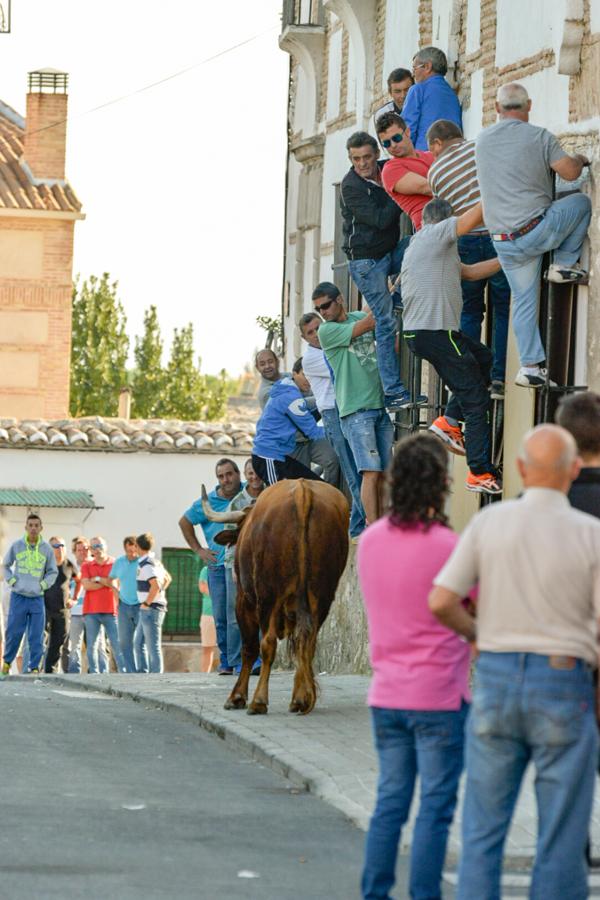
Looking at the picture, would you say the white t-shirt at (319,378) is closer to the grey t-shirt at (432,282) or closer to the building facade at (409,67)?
the building facade at (409,67)

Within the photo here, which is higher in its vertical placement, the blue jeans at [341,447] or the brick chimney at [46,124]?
the brick chimney at [46,124]

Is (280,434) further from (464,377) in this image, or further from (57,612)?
(57,612)

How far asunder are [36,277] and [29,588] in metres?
28.3

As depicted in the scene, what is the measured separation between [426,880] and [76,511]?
96.6 ft

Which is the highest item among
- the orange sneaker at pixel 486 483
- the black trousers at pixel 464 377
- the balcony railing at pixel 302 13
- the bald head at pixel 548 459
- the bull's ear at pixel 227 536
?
the balcony railing at pixel 302 13

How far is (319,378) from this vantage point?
55.2 ft

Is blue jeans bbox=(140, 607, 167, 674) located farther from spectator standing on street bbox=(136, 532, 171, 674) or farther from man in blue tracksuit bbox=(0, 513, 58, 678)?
man in blue tracksuit bbox=(0, 513, 58, 678)

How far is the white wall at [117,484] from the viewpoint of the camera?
118 feet

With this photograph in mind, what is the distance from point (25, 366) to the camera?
50031mm

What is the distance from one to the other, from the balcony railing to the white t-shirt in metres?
8.51

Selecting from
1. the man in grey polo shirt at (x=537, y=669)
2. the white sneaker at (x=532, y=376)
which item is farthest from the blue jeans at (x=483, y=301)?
the man in grey polo shirt at (x=537, y=669)

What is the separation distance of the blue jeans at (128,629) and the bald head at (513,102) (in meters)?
11.8

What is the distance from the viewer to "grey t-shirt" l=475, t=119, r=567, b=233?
13.0 m

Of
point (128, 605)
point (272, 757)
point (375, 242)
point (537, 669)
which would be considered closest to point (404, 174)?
point (375, 242)
